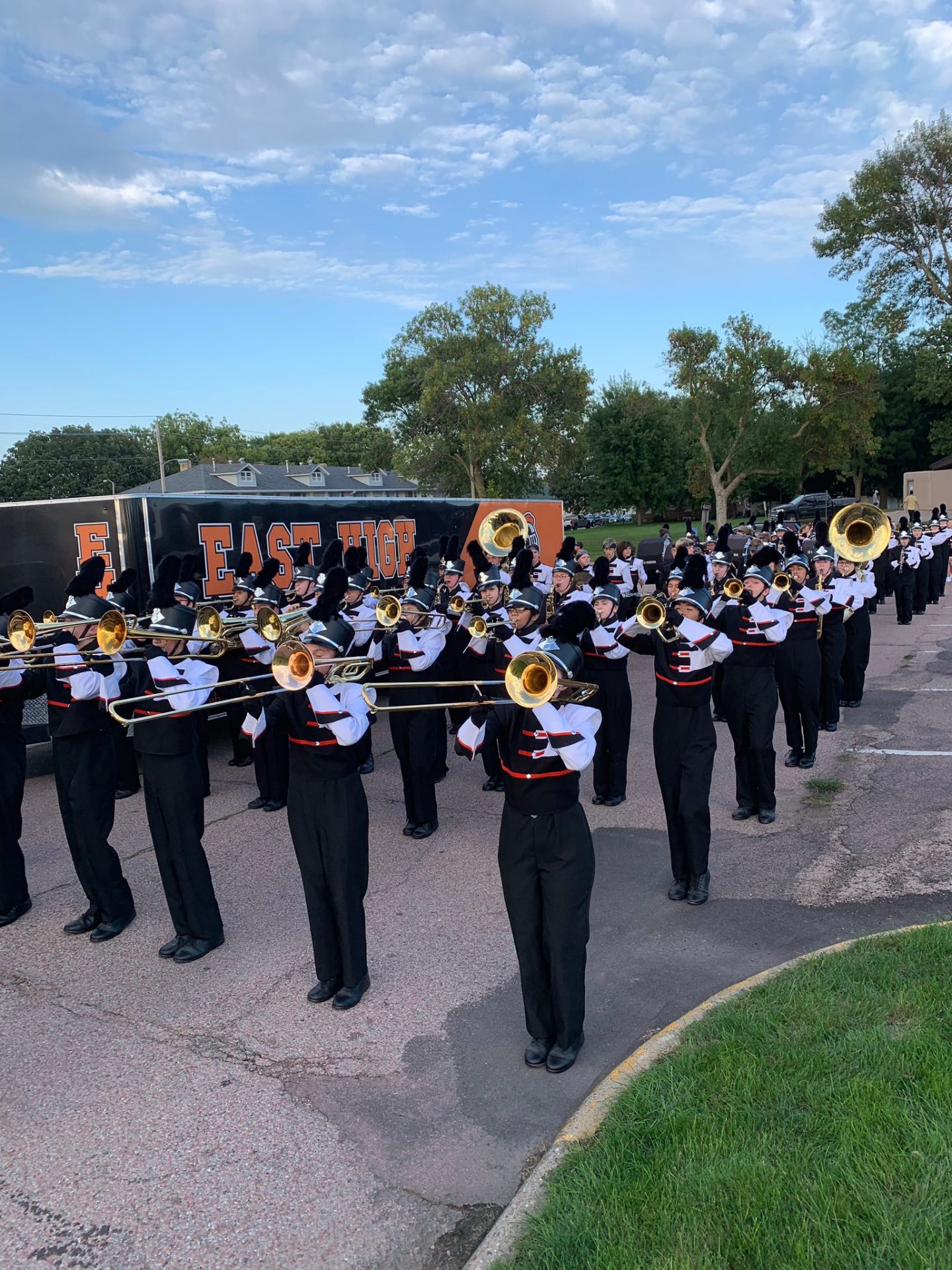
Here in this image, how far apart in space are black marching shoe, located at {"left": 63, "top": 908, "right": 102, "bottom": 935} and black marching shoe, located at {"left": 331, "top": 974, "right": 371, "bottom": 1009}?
2.07 metres

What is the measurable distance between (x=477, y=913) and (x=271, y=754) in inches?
134

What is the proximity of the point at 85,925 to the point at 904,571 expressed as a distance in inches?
677

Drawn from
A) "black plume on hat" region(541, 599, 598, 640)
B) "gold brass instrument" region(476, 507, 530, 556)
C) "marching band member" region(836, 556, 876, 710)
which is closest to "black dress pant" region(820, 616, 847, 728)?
"marching band member" region(836, 556, 876, 710)

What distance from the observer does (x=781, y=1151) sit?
3369 millimetres

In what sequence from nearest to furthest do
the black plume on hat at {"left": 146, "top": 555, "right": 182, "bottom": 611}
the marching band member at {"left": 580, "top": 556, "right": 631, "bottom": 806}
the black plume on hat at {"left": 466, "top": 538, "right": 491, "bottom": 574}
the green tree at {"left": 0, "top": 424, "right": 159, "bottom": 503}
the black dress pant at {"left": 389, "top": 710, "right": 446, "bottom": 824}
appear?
the black plume on hat at {"left": 146, "top": 555, "right": 182, "bottom": 611} → the black dress pant at {"left": 389, "top": 710, "right": 446, "bottom": 824} → the marching band member at {"left": 580, "top": 556, "right": 631, "bottom": 806} → the black plume on hat at {"left": 466, "top": 538, "right": 491, "bottom": 574} → the green tree at {"left": 0, "top": 424, "right": 159, "bottom": 503}

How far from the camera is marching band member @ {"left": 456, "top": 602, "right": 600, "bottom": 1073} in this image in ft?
13.9

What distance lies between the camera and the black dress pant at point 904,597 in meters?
18.7

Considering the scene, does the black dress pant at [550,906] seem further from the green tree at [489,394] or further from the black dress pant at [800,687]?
the green tree at [489,394]

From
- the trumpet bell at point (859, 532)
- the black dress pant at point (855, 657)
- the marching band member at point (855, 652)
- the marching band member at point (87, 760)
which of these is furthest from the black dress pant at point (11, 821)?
the black dress pant at point (855, 657)

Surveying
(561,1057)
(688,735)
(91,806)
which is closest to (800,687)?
(688,735)

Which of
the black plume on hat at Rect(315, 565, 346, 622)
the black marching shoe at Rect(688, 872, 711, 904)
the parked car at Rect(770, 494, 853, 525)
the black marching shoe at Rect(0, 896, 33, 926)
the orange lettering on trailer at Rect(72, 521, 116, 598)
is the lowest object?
the black marching shoe at Rect(0, 896, 33, 926)

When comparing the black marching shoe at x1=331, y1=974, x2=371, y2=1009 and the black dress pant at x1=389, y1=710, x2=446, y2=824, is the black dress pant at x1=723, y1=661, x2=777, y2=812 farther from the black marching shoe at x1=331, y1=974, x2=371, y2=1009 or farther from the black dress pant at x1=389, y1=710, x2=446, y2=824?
the black marching shoe at x1=331, y1=974, x2=371, y2=1009

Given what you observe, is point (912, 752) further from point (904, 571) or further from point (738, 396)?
point (738, 396)

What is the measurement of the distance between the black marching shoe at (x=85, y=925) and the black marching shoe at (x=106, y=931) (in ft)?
0.14
